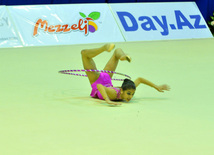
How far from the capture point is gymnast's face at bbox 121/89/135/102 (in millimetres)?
4434

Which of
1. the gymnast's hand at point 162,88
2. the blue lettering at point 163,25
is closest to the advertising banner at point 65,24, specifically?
the blue lettering at point 163,25

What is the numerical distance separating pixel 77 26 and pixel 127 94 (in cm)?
642

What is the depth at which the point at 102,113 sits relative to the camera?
13.5 feet

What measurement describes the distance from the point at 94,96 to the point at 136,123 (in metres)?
1.20

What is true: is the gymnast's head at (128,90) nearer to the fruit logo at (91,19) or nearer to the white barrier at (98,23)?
the white barrier at (98,23)

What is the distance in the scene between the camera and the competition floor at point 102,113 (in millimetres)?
3156

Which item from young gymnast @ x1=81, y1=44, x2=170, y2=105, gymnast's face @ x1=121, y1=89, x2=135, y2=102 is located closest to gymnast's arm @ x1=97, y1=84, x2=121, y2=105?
young gymnast @ x1=81, y1=44, x2=170, y2=105

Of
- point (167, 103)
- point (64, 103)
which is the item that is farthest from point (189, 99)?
point (64, 103)

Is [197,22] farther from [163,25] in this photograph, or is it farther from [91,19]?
[91,19]

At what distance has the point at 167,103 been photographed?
459cm

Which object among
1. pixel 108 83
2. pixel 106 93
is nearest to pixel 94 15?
pixel 108 83

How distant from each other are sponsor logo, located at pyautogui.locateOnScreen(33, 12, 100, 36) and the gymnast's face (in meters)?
6.09

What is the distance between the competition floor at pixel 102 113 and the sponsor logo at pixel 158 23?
387 centimetres

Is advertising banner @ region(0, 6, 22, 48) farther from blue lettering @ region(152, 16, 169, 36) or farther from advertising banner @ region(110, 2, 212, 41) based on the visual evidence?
blue lettering @ region(152, 16, 169, 36)
